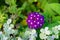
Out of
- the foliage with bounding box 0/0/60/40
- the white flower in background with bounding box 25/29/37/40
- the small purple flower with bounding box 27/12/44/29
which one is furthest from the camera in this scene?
the foliage with bounding box 0/0/60/40

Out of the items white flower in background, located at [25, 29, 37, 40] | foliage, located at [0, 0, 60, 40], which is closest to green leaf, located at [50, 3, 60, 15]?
foliage, located at [0, 0, 60, 40]

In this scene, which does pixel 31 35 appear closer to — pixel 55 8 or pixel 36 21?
pixel 36 21

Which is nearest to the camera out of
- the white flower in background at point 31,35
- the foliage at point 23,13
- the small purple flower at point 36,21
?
the white flower in background at point 31,35

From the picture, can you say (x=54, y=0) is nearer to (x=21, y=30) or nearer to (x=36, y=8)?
(x=36, y=8)

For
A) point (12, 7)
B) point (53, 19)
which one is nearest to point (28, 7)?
point (12, 7)

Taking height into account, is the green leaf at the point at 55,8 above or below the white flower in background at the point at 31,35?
above

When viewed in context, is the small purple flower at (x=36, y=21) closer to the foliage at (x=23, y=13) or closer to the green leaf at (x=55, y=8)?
the foliage at (x=23, y=13)

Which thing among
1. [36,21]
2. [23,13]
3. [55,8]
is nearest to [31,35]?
[36,21]

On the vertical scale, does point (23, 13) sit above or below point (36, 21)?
below

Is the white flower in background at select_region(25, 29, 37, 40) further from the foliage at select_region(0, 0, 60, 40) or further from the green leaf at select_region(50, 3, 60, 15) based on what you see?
the green leaf at select_region(50, 3, 60, 15)

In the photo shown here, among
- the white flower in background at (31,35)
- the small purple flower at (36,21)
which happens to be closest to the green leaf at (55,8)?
the small purple flower at (36,21)

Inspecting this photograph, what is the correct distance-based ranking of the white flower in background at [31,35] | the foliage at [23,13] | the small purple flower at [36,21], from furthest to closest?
the foliage at [23,13] → the small purple flower at [36,21] → the white flower in background at [31,35]

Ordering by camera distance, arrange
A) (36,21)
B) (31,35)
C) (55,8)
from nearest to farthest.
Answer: (31,35) < (36,21) < (55,8)
